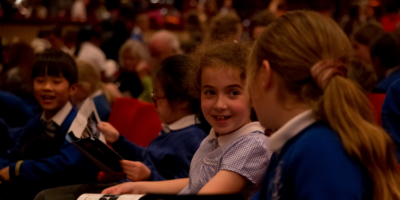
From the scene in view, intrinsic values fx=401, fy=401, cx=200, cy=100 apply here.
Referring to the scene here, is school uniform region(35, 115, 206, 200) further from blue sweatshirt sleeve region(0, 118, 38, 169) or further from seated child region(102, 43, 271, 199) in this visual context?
blue sweatshirt sleeve region(0, 118, 38, 169)

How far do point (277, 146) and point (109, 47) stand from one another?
288 inches

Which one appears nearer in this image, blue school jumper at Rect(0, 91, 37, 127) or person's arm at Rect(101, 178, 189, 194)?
person's arm at Rect(101, 178, 189, 194)

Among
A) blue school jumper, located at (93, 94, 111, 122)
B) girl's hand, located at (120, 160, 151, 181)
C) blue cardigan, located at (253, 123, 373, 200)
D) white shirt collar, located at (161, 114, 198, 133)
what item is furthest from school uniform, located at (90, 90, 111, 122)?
blue cardigan, located at (253, 123, 373, 200)

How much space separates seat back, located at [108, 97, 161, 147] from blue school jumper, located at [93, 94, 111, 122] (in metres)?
0.09

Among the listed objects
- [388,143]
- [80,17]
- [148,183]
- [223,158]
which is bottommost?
[148,183]

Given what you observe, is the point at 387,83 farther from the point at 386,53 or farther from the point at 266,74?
the point at 266,74

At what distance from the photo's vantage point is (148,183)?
68.4 inches

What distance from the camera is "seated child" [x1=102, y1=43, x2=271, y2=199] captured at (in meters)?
1.42

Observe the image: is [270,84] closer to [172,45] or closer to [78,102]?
[78,102]

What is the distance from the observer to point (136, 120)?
2.69 meters

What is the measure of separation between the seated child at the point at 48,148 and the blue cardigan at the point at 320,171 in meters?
1.59

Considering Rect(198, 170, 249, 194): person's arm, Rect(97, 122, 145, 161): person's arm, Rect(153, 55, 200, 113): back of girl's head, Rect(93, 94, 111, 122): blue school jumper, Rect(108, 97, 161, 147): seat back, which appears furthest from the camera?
Rect(93, 94, 111, 122): blue school jumper

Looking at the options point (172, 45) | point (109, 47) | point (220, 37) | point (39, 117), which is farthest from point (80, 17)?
point (220, 37)

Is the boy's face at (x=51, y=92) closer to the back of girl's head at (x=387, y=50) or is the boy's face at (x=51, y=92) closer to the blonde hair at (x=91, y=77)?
the blonde hair at (x=91, y=77)
